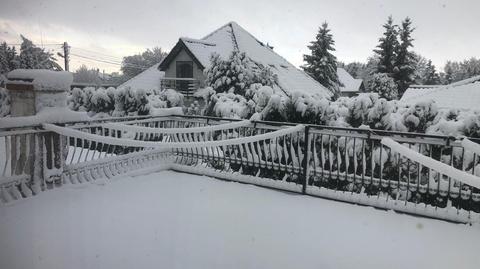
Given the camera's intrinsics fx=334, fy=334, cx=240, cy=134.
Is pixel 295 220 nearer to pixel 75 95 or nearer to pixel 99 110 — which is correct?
pixel 99 110

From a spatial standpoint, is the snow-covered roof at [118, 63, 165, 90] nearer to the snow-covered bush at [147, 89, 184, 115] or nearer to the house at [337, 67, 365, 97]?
the snow-covered bush at [147, 89, 184, 115]

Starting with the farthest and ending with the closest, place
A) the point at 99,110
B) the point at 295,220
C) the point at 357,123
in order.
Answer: the point at 99,110 → the point at 357,123 → the point at 295,220

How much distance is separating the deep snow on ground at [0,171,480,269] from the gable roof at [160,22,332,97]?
46.4 ft

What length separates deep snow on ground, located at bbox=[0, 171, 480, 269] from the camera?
2.90 m

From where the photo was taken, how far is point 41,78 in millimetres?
4277

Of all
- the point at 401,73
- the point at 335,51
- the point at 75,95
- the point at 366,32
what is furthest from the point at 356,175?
the point at 401,73

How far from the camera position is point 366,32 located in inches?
221

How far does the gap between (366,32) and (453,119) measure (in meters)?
2.02

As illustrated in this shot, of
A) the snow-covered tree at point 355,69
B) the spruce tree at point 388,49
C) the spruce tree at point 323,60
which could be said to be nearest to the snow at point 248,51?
the spruce tree at point 323,60

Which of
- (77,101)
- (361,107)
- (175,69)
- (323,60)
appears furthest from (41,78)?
(323,60)

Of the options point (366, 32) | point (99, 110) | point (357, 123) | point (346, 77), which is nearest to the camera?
point (357, 123)

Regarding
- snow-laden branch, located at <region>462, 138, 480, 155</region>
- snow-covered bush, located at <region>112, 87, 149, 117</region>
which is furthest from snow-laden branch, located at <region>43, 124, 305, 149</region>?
snow-covered bush, located at <region>112, 87, 149, 117</region>

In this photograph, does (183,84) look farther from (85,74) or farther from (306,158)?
(85,74)

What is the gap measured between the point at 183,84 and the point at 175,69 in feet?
3.49
